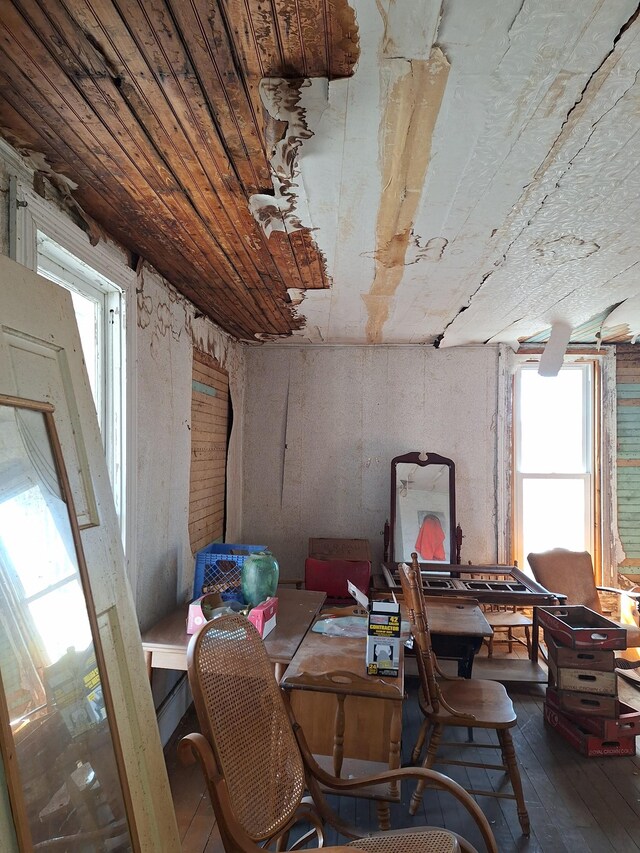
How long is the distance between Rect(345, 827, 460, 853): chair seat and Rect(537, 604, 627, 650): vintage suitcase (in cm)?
194

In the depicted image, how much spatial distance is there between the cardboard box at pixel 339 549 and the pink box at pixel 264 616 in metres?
1.43

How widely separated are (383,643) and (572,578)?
2865 millimetres

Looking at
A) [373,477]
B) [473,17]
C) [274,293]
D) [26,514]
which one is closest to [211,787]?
[26,514]

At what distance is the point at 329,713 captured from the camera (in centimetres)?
241

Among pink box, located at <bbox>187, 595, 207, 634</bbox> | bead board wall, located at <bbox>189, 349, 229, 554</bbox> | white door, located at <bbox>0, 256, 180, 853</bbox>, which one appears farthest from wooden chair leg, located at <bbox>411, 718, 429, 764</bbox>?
bead board wall, located at <bbox>189, 349, 229, 554</bbox>

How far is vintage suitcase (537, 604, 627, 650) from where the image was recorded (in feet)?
10.3

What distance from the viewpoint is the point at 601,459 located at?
4.83 metres

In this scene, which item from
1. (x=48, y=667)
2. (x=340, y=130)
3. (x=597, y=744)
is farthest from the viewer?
(x=597, y=744)

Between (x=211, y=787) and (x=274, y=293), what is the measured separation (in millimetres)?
2613

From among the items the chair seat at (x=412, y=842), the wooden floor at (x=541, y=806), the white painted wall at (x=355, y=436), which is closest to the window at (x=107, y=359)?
the wooden floor at (x=541, y=806)

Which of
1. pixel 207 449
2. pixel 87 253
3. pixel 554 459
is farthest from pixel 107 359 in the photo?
pixel 554 459

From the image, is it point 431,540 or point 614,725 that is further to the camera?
point 431,540

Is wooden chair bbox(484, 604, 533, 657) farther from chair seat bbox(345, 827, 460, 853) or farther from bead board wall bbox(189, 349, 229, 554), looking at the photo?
chair seat bbox(345, 827, 460, 853)

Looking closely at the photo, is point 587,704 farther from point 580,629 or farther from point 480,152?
point 480,152
